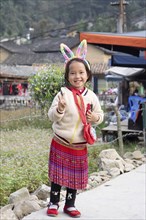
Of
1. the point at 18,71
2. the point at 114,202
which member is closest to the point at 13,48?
the point at 18,71

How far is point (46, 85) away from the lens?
14.3m

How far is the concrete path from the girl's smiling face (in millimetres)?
1169

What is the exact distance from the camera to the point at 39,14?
235ft

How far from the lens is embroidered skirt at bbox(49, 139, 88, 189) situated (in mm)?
3875

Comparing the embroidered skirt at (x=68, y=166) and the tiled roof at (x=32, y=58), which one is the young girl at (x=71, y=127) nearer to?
the embroidered skirt at (x=68, y=166)

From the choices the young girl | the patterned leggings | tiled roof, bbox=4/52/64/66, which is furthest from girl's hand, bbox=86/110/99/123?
tiled roof, bbox=4/52/64/66

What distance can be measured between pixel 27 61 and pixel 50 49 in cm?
491

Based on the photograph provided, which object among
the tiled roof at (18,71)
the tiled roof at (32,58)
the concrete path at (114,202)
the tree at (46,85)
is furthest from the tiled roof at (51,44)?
the concrete path at (114,202)

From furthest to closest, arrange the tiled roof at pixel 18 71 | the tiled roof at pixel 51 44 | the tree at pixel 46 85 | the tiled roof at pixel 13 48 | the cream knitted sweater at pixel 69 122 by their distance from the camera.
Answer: the tiled roof at pixel 13 48 → the tiled roof at pixel 51 44 → the tiled roof at pixel 18 71 → the tree at pixel 46 85 → the cream knitted sweater at pixel 69 122

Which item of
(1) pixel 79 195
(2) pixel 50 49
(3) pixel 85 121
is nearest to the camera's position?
(3) pixel 85 121

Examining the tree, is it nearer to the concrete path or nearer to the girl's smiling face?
the concrete path

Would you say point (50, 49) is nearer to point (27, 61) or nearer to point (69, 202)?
point (27, 61)

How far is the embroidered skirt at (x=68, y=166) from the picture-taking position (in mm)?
3875

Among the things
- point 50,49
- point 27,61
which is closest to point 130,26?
point 50,49
